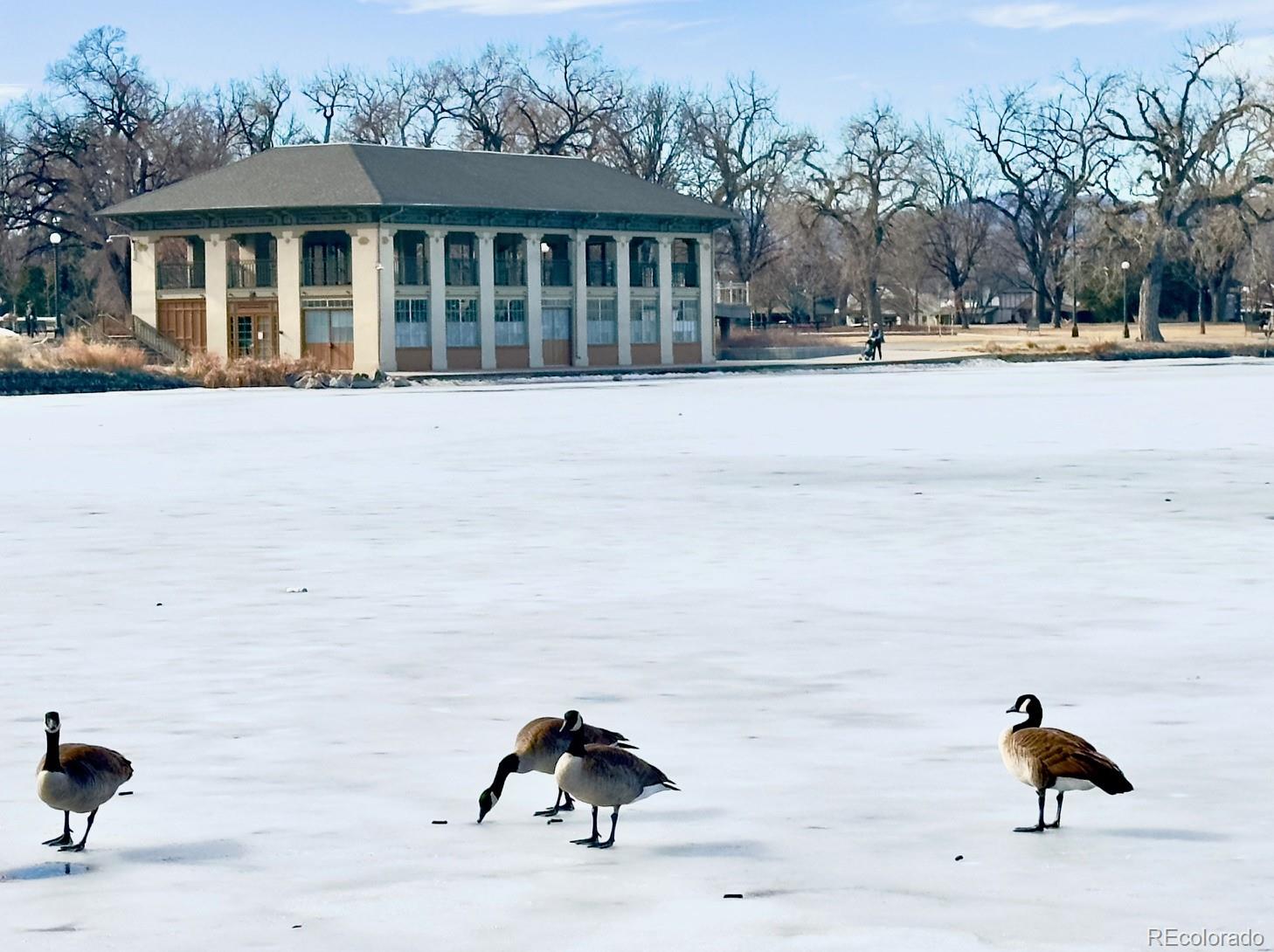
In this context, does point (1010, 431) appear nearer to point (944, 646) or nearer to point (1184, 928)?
point (944, 646)

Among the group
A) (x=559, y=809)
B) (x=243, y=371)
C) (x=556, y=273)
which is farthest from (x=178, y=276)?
(x=559, y=809)

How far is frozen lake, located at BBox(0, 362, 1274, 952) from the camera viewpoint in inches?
261

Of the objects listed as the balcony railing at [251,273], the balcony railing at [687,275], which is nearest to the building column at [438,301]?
the balcony railing at [251,273]

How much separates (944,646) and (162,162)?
102197 millimetres

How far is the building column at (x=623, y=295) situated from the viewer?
95.2 meters

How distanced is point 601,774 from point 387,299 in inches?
3134

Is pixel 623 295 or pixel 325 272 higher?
pixel 325 272

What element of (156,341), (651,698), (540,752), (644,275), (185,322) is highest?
(644,275)

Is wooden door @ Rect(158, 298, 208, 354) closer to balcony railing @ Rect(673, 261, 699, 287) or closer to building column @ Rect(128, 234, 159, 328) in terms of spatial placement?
building column @ Rect(128, 234, 159, 328)

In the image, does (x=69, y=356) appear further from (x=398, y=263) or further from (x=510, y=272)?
(x=510, y=272)

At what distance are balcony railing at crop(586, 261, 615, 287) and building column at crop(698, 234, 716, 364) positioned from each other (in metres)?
5.57

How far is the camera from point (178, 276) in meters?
90.0

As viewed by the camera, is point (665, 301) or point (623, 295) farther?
point (665, 301)

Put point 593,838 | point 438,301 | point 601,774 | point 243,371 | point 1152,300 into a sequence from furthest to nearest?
point 1152,300 → point 438,301 → point 243,371 → point 593,838 → point 601,774
